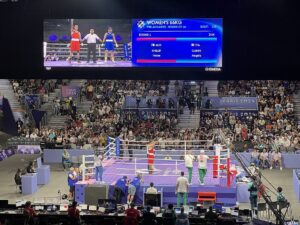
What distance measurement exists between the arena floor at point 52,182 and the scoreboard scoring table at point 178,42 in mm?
5218

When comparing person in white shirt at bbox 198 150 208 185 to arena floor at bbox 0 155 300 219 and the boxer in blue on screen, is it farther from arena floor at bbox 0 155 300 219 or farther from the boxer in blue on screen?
the boxer in blue on screen

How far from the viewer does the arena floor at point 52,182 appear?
18.1 m

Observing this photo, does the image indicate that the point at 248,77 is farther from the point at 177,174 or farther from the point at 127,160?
the point at 127,160

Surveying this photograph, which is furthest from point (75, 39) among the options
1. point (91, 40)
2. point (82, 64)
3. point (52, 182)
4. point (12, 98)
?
point (12, 98)

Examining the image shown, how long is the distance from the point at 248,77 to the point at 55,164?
12.8m

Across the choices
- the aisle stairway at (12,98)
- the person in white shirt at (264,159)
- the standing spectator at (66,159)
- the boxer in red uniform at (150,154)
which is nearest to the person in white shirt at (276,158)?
the person in white shirt at (264,159)

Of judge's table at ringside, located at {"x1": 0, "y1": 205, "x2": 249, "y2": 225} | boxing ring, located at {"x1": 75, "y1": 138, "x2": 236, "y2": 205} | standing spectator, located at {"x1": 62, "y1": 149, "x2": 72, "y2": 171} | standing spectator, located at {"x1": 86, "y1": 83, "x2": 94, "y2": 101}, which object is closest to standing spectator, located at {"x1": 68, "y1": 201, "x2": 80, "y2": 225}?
judge's table at ringside, located at {"x1": 0, "y1": 205, "x2": 249, "y2": 225}

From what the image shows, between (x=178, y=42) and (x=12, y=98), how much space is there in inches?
764

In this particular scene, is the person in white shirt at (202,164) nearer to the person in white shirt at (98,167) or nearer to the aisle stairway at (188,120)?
the person in white shirt at (98,167)

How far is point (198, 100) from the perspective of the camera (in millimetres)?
29172

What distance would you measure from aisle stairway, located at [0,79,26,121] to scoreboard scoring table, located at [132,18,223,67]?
17.2 meters

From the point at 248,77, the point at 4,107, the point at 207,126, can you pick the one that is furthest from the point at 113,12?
the point at 4,107

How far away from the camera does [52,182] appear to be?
807 inches

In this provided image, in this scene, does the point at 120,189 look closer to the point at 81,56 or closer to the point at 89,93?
the point at 81,56
